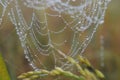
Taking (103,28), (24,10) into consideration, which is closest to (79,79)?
(103,28)

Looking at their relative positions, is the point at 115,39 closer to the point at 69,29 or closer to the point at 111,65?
the point at 111,65

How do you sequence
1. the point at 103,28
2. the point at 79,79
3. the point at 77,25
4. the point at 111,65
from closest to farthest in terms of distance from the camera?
1. the point at 79,79
2. the point at 111,65
3. the point at 103,28
4. the point at 77,25

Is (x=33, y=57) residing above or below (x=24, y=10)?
below

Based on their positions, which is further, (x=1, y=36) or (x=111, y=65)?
(x=1, y=36)

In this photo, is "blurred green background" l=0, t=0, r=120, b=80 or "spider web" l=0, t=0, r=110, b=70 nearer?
"blurred green background" l=0, t=0, r=120, b=80

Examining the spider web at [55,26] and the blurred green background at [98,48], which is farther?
the spider web at [55,26]
